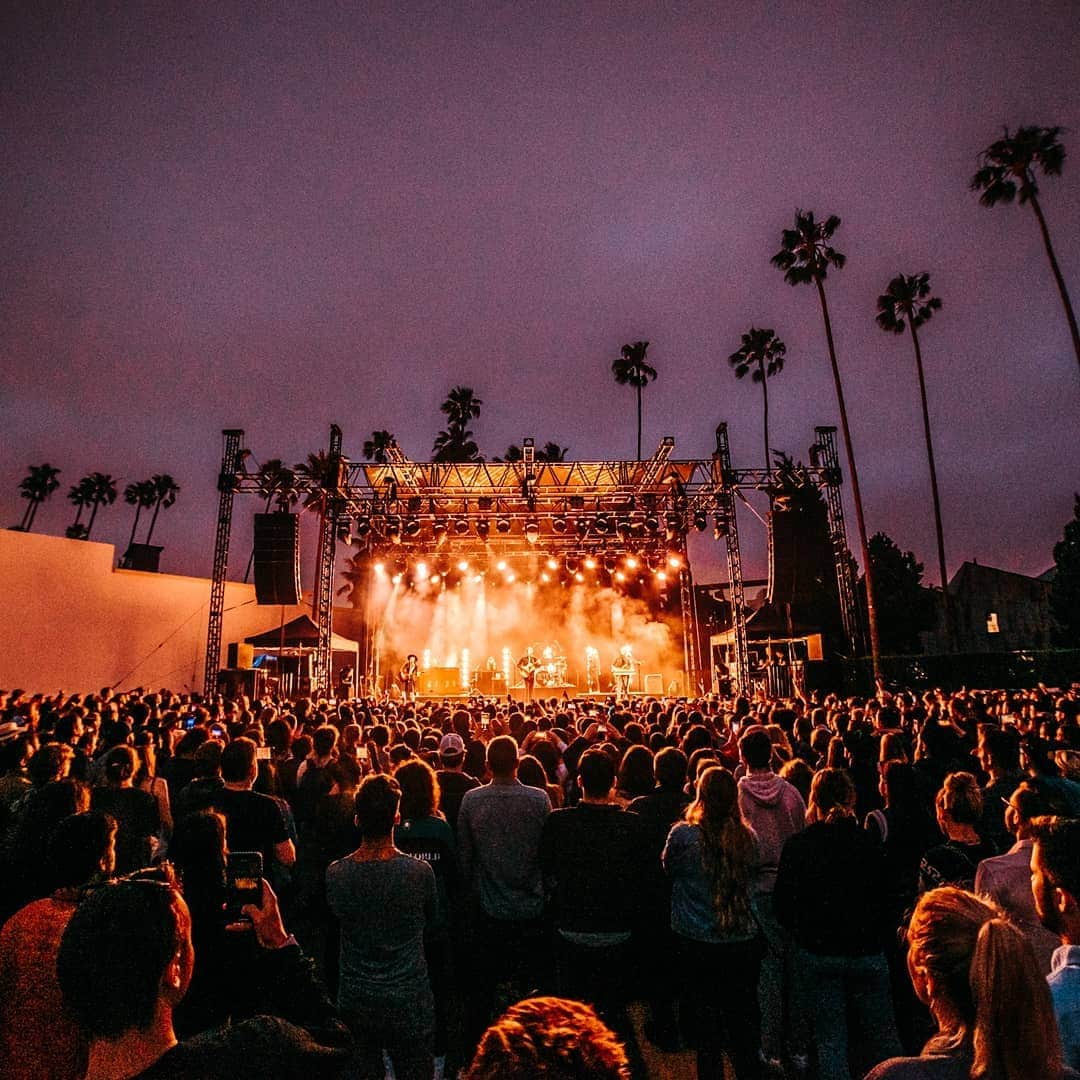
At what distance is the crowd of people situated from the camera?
1513mm

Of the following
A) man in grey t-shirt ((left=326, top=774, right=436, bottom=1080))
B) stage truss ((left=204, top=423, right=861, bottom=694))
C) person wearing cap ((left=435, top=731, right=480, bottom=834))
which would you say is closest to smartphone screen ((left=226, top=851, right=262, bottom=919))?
man in grey t-shirt ((left=326, top=774, right=436, bottom=1080))

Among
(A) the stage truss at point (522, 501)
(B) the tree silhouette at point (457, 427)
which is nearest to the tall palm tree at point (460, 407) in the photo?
(B) the tree silhouette at point (457, 427)

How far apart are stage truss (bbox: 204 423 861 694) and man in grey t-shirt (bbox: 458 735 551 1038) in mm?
15226

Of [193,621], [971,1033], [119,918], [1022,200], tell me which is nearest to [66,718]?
[119,918]

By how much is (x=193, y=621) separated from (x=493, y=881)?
1137 inches

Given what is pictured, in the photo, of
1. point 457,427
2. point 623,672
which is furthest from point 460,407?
point 623,672

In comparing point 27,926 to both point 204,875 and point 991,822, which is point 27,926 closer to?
point 204,875

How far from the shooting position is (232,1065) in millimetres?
1480

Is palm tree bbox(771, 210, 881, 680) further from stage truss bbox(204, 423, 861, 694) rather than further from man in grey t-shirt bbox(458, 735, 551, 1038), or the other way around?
man in grey t-shirt bbox(458, 735, 551, 1038)

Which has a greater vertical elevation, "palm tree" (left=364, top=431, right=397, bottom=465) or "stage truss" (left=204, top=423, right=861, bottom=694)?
"palm tree" (left=364, top=431, right=397, bottom=465)

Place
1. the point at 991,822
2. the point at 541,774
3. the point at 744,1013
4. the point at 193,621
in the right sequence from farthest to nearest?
1. the point at 193,621
2. the point at 541,774
3. the point at 991,822
4. the point at 744,1013

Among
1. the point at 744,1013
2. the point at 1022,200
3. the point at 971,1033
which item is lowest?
the point at 744,1013

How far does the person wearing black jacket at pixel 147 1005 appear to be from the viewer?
4.85 feet

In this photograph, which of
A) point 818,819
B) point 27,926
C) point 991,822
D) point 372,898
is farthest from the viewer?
point 991,822
